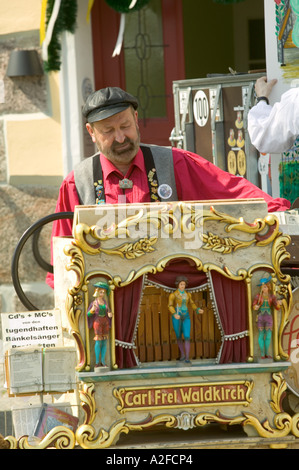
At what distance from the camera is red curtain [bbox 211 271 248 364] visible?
Answer: 2.72 m

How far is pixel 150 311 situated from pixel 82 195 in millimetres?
723

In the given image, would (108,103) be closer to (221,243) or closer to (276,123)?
(221,243)

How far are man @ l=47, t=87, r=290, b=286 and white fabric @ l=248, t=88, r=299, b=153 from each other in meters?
0.50

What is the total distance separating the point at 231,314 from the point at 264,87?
1763 mm

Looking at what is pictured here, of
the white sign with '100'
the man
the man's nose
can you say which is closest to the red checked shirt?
the man

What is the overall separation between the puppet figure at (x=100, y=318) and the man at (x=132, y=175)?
26.0 inches

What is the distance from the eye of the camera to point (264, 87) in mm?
4211

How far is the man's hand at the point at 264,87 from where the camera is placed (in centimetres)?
418

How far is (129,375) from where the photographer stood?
2689 mm

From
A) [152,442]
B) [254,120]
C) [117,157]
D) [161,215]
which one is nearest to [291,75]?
[254,120]

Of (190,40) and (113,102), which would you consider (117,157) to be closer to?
(113,102)

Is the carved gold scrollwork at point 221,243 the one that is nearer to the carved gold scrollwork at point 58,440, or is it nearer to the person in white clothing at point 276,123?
the carved gold scrollwork at point 58,440
